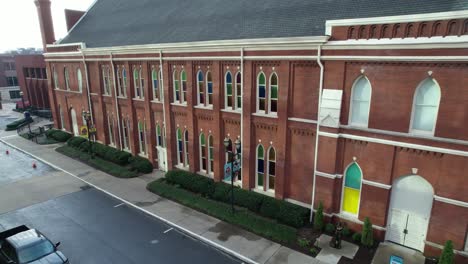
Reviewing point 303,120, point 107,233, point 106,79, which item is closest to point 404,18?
point 303,120

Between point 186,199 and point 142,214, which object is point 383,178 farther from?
point 142,214

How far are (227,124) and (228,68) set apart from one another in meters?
3.59

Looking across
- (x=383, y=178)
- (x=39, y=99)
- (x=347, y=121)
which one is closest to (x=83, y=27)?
(x=39, y=99)

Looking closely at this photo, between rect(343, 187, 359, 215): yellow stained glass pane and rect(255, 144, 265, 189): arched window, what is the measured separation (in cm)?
500

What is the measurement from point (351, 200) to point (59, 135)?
3291 centimetres

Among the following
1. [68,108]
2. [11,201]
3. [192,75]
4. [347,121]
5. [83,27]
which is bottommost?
[11,201]

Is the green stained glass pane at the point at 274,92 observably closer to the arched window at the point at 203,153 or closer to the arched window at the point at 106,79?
the arched window at the point at 203,153

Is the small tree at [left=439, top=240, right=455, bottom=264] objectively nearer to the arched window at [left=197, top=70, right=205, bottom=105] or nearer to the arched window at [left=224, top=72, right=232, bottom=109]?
the arched window at [left=224, top=72, right=232, bottom=109]

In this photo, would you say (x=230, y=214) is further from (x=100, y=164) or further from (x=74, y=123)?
(x=74, y=123)

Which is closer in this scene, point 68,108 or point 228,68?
point 228,68

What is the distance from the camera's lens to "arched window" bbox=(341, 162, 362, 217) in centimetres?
1453

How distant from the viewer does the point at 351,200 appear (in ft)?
49.1

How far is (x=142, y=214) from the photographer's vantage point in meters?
17.9

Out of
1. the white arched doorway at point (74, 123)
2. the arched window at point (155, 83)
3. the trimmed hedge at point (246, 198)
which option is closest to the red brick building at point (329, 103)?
the arched window at point (155, 83)
